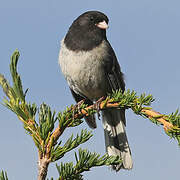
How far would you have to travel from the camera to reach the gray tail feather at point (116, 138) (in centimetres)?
319

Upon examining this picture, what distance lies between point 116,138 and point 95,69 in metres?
0.87

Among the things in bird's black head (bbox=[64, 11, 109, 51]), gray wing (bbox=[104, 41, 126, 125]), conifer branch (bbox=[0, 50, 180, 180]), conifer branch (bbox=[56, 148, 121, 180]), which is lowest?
conifer branch (bbox=[56, 148, 121, 180])

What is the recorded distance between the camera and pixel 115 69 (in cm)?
371

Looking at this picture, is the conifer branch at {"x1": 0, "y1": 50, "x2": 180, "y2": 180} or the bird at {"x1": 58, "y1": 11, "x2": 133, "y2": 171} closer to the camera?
the conifer branch at {"x1": 0, "y1": 50, "x2": 180, "y2": 180}

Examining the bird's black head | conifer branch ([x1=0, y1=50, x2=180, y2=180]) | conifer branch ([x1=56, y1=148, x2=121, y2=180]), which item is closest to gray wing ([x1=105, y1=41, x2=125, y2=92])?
the bird's black head

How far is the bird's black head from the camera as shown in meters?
3.45

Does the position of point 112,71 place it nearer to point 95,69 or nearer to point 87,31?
point 95,69

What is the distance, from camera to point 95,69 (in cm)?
337

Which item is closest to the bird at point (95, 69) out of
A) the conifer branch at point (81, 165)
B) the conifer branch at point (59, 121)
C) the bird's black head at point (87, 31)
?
the bird's black head at point (87, 31)

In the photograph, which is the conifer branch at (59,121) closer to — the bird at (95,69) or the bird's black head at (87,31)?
the bird at (95,69)

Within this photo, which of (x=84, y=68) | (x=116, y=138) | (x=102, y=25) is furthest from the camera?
(x=102, y=25)

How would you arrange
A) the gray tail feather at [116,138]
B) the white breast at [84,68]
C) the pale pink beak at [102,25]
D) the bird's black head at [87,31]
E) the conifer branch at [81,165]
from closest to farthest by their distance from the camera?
the conifer branch at [81,165] < the gray tail feather at [116,138] < the white breast at [84,68] < the bird's black head at [87,31] < the pale pink beak at [102,25]

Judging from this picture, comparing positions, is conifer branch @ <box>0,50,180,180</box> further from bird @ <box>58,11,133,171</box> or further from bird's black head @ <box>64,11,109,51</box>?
bird's black head @ <box>64,11,109,51</box>

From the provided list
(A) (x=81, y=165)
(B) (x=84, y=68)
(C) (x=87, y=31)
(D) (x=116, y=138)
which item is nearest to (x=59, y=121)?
(A) (x=81, y=165)
